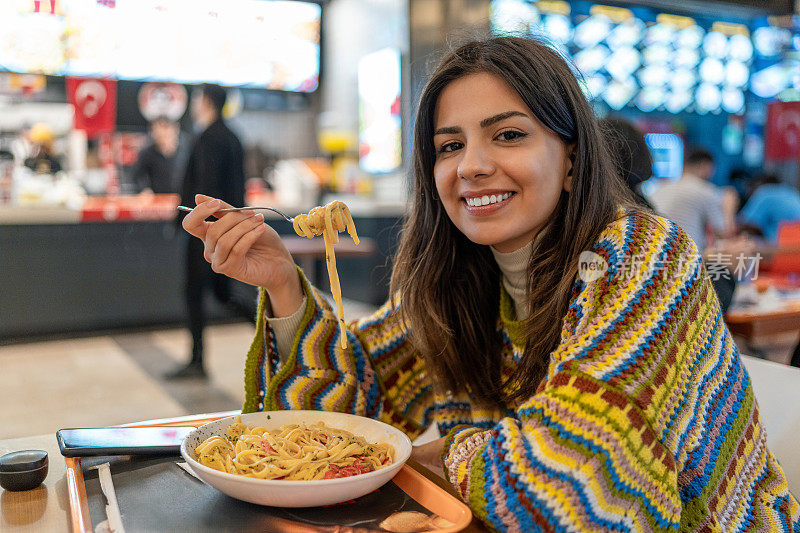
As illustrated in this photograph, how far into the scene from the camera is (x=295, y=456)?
105cm

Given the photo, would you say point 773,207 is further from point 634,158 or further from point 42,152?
point 42,152

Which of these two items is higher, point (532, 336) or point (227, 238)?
point (227, 238)

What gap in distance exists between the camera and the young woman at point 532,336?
34.9 inches

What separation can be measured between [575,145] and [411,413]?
0.65 m

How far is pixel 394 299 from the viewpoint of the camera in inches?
58.1

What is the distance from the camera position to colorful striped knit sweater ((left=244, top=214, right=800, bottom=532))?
86cm

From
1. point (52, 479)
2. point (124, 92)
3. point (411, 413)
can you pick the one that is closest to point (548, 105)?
point (411, 413)

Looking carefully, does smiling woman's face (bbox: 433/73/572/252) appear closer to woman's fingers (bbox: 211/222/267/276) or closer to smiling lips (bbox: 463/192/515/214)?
smiling lips (bbox: 463/192/515/214)

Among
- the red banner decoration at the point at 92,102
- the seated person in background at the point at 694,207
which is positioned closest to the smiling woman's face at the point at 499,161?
the seated person in background at the point at 694,207

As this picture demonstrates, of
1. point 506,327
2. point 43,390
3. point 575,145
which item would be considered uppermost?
point 575,145

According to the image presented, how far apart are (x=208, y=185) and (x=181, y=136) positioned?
8.99 feet

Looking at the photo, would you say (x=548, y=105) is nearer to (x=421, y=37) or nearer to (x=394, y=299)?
(x=394, y=299)

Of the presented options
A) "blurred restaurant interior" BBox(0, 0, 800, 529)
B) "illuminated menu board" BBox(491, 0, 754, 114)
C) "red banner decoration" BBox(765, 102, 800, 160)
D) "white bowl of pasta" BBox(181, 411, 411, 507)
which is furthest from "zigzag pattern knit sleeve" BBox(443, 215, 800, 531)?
"illuminated menu board" BBox(491, 0, 754, 114)

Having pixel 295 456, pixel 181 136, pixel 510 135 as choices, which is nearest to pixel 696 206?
pixel 510 135
